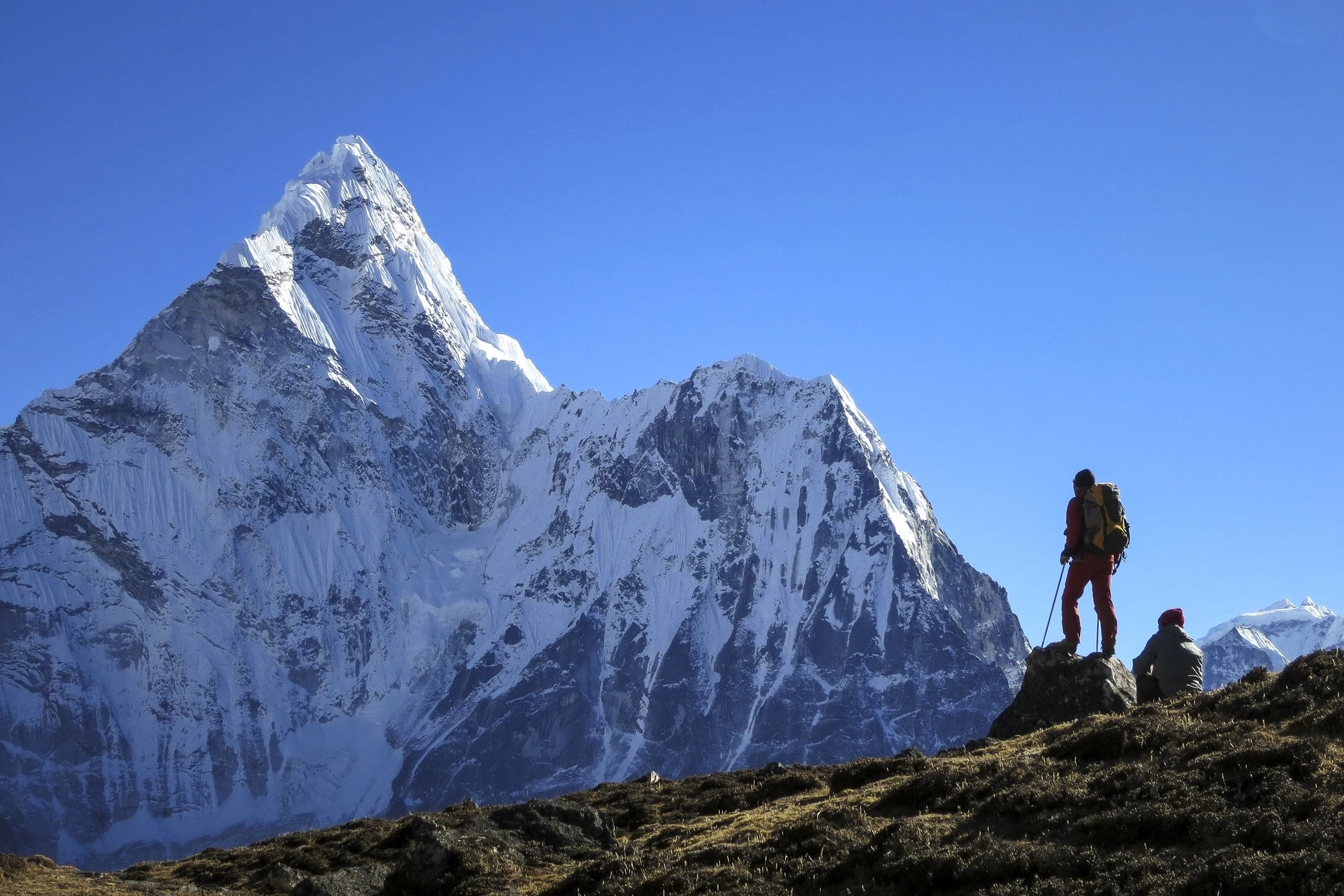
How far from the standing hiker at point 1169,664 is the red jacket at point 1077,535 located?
1.70 meters

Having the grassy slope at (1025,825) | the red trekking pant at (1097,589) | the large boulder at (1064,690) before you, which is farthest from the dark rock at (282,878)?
the red trekking pant at (1097,589)

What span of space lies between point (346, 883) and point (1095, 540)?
1480 centimetres

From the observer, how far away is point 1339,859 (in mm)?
15062

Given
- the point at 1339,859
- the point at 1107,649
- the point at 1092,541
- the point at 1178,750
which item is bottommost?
the point at 1339,859

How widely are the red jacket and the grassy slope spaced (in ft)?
12.5

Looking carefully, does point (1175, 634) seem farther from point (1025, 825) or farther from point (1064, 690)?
point (1025, 825)

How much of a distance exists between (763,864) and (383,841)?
39.3ft

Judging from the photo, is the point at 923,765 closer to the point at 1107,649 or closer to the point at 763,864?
the point at 1107,649

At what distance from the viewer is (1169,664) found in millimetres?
26688

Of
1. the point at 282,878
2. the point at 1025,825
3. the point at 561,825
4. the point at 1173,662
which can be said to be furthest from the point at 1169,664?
the point at 282,878

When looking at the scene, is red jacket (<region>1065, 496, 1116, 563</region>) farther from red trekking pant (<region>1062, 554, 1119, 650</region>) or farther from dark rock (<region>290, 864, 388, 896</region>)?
dark rock (<region>290, 864, 388, 896</region>)

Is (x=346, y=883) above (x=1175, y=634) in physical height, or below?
below

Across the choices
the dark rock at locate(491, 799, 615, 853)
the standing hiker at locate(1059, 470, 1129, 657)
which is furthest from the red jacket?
the dark rock at locate(491, 799, 615, 853)

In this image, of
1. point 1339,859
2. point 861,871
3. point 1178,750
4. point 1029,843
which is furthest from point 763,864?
point 1339,859
